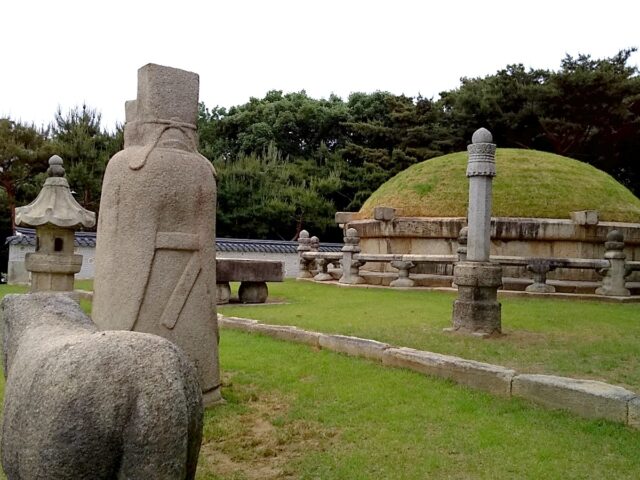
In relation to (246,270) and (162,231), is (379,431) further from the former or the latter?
(246,270)

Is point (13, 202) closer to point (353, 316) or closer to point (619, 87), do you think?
point (353, 316)

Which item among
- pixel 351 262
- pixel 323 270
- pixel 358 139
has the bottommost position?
pixel 323 270

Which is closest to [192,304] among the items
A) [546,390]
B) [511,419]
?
[511,419]

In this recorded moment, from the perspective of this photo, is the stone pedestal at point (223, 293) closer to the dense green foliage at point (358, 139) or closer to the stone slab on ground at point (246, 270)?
the stone slab on ground at point (246, 270)

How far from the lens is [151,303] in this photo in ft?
13.4

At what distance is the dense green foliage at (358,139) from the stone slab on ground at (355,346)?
16.8 m

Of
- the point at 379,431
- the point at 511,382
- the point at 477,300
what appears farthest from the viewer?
the point at 477,300

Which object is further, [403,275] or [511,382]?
[403,275]

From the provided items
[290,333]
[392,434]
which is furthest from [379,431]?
[290,333]

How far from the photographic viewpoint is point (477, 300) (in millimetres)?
7605

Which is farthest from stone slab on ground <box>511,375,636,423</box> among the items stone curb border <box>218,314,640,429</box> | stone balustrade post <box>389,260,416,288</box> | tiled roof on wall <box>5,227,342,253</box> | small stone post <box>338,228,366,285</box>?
tiled roof on wall <box>5,227,342,253</box>

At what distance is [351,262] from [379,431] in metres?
A: 10.8

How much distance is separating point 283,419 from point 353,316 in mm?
4832

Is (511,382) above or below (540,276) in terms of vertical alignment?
below
